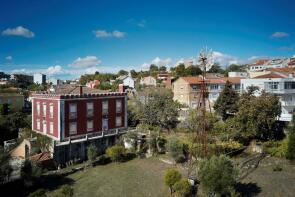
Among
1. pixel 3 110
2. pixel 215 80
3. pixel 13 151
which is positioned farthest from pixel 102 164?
pixel 215 80

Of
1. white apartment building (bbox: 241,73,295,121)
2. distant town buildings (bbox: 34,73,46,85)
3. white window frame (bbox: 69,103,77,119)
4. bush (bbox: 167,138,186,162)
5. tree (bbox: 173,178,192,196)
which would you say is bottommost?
tree (bbox: 173,178,192,196)

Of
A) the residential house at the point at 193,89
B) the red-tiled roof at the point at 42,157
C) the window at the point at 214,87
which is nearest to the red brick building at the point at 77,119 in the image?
the red-tiled roof at the point at 42,157

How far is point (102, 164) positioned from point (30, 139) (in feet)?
31.8

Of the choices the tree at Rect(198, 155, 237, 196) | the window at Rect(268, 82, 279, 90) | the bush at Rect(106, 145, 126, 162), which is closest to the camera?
the tree at Rect(198, 155, 237, 196)

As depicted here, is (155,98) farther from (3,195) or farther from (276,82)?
(3,195)

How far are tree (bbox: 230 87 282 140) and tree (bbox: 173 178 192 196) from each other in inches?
495

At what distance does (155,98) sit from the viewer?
41.1 m

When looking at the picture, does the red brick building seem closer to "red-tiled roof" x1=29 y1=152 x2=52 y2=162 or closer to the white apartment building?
"red-tiled roof" x1=29 y1=152 x2=52 y2=162

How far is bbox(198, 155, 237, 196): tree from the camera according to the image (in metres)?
17.0

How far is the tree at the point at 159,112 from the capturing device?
1481 inches

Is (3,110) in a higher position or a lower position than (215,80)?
lower

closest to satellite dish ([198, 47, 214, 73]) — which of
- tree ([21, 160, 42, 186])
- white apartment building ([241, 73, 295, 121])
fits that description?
tree ([21, 160, 42, 186])

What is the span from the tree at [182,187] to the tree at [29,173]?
1205cm

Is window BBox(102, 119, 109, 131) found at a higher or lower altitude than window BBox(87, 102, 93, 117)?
lower
